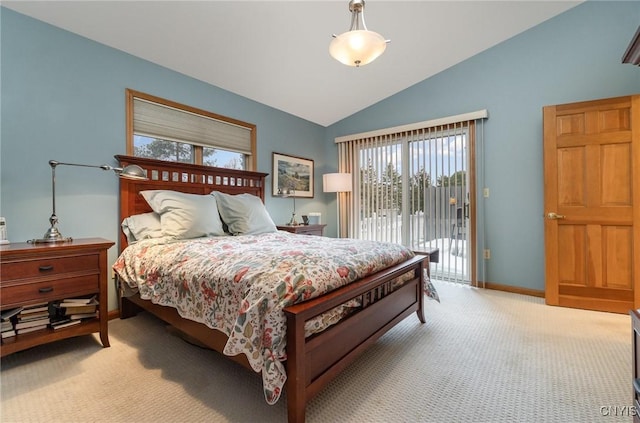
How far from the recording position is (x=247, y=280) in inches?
54.9

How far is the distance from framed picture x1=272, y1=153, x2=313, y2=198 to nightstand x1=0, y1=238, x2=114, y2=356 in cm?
234

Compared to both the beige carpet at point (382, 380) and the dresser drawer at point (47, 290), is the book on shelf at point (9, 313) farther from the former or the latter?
the beige carpet at point (382, 380)

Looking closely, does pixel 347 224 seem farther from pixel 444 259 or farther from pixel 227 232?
pixel 227 232

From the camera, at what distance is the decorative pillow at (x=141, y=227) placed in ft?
8.22

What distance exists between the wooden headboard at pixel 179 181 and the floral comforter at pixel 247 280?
555 millimetres

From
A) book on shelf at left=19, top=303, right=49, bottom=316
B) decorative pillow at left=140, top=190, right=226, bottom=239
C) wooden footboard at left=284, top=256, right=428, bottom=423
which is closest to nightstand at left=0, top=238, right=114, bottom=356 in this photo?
book on shelf at left=19, top=303, right=49, bottom=316

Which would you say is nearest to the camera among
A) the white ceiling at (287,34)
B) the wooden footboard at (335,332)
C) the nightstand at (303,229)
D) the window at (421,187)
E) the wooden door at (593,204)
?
the wooden footboard at (335,332)

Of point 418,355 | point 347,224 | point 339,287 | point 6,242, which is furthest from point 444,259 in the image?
point 6,242

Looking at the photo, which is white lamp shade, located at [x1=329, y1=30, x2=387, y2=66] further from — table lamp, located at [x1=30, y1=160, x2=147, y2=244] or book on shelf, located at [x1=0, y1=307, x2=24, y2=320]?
book on shelf, located at [x1=0, y1=307, x2=24, y2=320]

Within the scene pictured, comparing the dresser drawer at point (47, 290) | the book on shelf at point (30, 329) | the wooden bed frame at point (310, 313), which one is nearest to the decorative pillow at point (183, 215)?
the wooden bed frame at point (310, 313)

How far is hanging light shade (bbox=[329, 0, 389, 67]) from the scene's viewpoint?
185cm

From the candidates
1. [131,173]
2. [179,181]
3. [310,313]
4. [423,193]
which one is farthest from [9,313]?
[423,193]

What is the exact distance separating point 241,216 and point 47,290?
4.99ft

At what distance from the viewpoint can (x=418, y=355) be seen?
1967 mm
